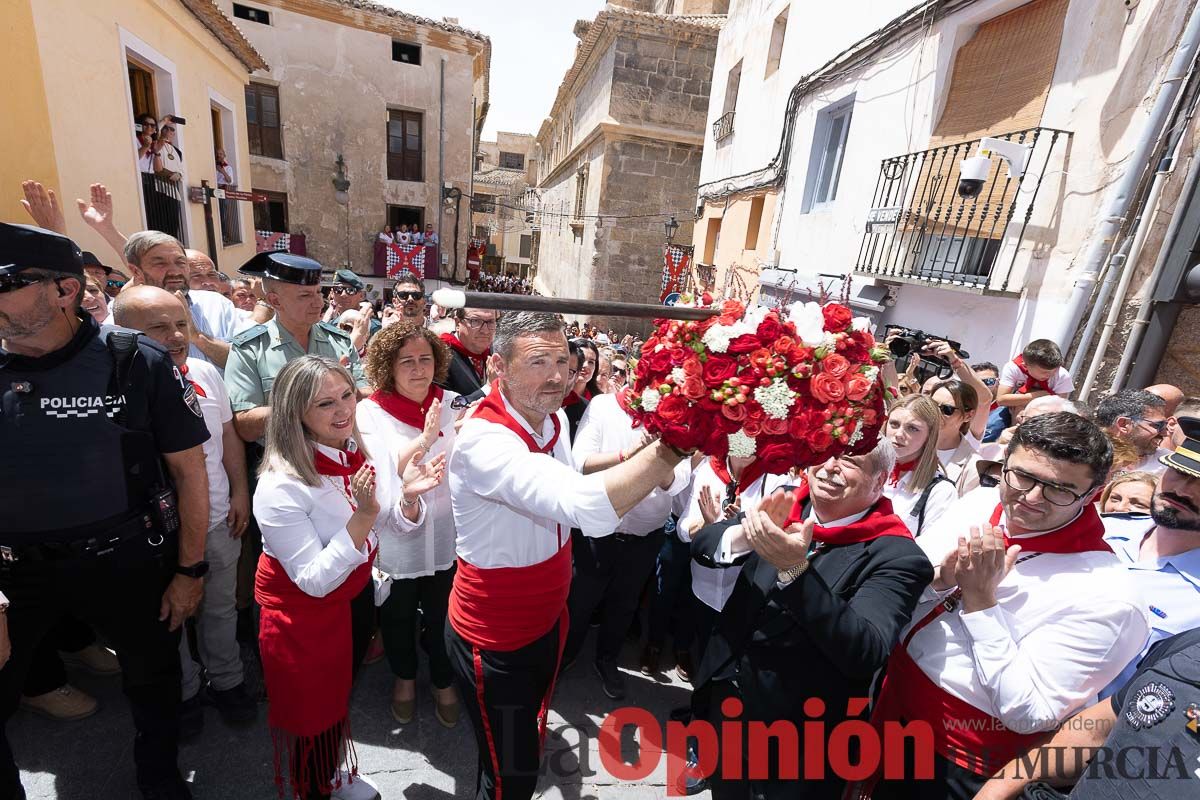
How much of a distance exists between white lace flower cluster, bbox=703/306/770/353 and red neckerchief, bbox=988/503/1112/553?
4.17 ft

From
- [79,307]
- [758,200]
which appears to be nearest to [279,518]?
[79,307]

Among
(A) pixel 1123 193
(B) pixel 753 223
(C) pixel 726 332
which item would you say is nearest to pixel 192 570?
(C) pixel 726 332

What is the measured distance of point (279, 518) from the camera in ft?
6.95

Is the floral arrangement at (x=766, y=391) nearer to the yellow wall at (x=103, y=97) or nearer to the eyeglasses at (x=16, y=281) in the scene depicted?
the eyeglasses at (x=16, y=281)

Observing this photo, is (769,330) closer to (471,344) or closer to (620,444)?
(620,444)

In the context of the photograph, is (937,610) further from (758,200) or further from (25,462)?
(758,200)

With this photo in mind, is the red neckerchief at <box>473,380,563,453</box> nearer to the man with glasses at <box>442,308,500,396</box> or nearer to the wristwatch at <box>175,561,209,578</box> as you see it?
the wristwatch at <box>175,561,209,578</box>

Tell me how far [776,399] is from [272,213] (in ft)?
62.9

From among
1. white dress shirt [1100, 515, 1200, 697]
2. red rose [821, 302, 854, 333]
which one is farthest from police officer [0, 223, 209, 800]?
white dress shirt [1100, 515, 1200, 697]

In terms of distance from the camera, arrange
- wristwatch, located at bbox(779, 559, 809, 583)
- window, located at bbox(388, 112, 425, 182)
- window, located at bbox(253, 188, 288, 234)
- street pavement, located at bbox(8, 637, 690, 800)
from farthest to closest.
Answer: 1. window, located at bbox(388, 112, 425, 182)
2. window, located at bbox(253, 188, 288, 234)
3. street pavement, located at bbox(8, 637, 690, 800)
4. wristwatch, located at bbox(779, 559, 809, 583)

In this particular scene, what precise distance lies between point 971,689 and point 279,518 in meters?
2.64

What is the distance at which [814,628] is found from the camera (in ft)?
5.76

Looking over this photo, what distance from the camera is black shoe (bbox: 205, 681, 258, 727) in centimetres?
282

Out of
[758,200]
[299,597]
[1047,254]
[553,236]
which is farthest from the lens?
[553,236]
